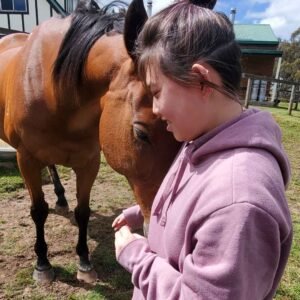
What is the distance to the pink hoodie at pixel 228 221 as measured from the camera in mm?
678

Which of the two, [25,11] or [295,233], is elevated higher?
[25,11]

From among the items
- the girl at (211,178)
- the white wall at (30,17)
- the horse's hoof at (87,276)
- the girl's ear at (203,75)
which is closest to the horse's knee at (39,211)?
the horse's hoof at (87,276)

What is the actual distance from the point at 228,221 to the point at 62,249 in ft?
7.85

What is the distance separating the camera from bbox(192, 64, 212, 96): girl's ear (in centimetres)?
79

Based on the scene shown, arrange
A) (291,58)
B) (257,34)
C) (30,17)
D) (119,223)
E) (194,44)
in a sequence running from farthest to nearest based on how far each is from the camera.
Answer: (291,58)
(257,34)
(30,17)
(119,223)
(194,44)

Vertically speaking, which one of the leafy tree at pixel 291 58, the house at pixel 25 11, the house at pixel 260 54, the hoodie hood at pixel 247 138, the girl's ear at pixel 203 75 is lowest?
the leafy tree at pixel 291 58

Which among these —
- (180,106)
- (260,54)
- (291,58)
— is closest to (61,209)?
(180,106)

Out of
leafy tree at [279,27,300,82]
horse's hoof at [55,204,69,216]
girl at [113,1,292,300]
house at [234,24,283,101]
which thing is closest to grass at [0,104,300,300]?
horse's hoof at [55,204,69,216]

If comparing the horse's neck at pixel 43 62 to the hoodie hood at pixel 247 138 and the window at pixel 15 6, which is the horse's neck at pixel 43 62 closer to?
the hoodie hood at pixel 247 138

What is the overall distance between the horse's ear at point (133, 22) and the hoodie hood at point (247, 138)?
726mm

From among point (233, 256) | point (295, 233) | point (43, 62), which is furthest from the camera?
point (295, 233)

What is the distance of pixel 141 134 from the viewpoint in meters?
1.35

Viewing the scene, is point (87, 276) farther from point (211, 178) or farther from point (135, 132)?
point (211, 178)

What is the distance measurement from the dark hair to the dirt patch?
6.15 ft
